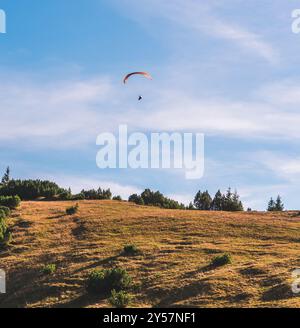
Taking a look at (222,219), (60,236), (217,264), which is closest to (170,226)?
(222,219)

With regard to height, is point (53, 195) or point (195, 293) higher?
point (53, 195)

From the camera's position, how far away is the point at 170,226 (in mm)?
77250

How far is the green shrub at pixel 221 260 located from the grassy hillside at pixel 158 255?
0.64 metres

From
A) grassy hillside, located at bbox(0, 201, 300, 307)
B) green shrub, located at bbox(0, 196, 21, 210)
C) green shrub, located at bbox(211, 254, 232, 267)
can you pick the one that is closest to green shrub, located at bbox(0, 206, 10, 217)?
grassy hillside, located at bbox(0, 201, 300, 307)

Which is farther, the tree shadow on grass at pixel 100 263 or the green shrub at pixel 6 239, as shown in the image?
the green shrub at pixel 6 239

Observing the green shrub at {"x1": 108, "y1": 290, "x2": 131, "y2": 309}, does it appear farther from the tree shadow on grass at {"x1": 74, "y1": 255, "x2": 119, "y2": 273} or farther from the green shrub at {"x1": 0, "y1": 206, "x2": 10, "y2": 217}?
the green shrub at {"x1": 0, "y1": 206, "x2": 10, "y2": 217}

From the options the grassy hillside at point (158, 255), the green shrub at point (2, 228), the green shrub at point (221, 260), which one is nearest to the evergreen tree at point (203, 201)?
the grassy hillside at point (158, 255)

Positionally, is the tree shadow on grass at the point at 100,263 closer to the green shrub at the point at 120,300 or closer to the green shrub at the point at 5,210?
the green shrub at the point at 120,300

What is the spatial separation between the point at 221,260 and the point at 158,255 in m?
7.38

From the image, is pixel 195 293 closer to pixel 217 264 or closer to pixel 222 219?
pixel 217 264

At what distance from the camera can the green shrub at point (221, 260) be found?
58.8m

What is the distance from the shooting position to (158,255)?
63250mm

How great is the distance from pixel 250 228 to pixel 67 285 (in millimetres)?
27893

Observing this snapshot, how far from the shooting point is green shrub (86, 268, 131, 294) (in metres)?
54.9
